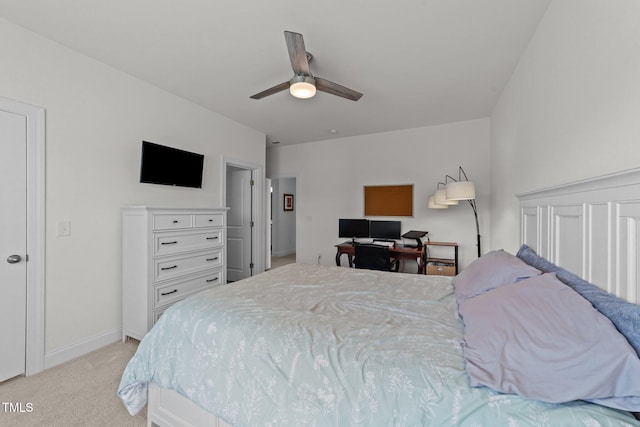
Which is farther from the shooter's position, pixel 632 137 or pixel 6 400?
pixel 6 400

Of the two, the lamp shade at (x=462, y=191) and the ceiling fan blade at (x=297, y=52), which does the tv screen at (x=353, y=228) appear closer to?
the lamp shade at (x=462, y=191)

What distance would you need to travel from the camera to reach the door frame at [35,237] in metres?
2.06

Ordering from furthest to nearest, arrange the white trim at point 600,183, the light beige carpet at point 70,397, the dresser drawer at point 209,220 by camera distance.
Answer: the dresser drawer at point 209,220
the light beige carpet at point 70,397
the white trim at point 600,183

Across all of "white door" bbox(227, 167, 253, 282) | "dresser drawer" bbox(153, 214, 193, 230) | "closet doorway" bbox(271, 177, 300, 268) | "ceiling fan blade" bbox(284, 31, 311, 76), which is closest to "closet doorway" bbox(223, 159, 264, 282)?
"white door" bbox(227, 167, 253, 282)

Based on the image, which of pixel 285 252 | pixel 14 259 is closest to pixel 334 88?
pixel 14 259

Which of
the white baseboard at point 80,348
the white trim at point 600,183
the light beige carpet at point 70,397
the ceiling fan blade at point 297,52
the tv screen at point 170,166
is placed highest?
the ceiling fan blade at point 297,52

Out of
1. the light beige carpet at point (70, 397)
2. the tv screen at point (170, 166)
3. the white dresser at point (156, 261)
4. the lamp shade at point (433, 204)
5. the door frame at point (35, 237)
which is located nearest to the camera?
the light beige carpet at point (70, 397)

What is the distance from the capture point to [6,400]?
177 cm

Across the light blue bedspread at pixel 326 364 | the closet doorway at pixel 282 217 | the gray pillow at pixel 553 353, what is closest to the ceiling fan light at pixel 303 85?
the light blue bedspread at pixel 326 364

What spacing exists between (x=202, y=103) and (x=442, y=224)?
151 inches

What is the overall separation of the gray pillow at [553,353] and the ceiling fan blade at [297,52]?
1913 millimetres

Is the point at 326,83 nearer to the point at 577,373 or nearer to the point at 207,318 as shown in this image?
the point at 207,318

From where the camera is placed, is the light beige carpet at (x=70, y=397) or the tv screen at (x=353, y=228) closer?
the light beige carpet at (x=70, y=397)

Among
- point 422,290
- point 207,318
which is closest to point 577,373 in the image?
point 422,290
